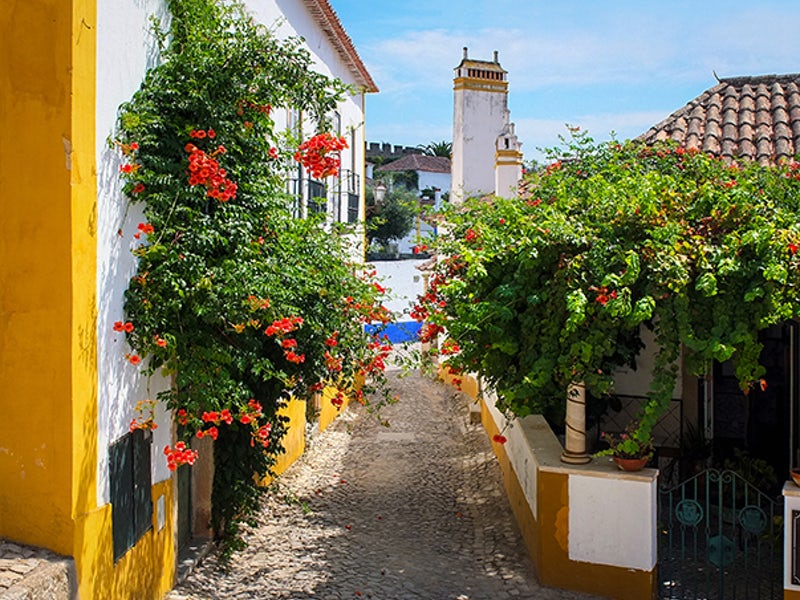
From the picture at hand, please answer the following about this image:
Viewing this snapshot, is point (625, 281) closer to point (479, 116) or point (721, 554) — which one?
point (721, 554)

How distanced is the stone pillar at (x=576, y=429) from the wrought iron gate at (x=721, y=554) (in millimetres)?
858

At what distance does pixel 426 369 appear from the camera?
863 centimetres

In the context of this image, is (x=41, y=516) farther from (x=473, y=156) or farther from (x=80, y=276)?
(x=473, y=156)

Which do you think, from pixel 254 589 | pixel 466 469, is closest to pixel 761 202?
pixel 254 589

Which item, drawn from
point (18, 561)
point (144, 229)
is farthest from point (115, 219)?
point (18, 561)

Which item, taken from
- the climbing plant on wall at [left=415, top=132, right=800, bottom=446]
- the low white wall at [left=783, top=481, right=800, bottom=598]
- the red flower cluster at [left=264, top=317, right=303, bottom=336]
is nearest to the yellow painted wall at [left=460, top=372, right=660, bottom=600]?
the climbing plant on wall at [left=415, top=132, right=800, bottom=446]

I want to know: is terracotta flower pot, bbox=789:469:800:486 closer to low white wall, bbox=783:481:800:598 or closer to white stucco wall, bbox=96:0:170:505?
low white wall, bbox=783:481:800:598

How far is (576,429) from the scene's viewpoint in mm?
7312

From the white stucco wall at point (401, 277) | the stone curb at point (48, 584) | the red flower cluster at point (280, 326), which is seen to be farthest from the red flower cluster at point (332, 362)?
the white stucco wall at point (401, 277)

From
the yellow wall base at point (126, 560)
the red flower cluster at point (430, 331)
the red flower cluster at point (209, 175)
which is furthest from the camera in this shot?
the red flower cluster at point (430, 331)

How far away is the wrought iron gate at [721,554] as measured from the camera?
6.68 metres

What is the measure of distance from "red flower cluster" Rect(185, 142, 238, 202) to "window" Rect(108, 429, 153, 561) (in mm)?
2019

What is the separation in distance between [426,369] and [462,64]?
10.2 metres

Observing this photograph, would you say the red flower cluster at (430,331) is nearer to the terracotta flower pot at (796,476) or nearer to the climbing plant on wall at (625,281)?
the climbing plant on wall at (625,281)
